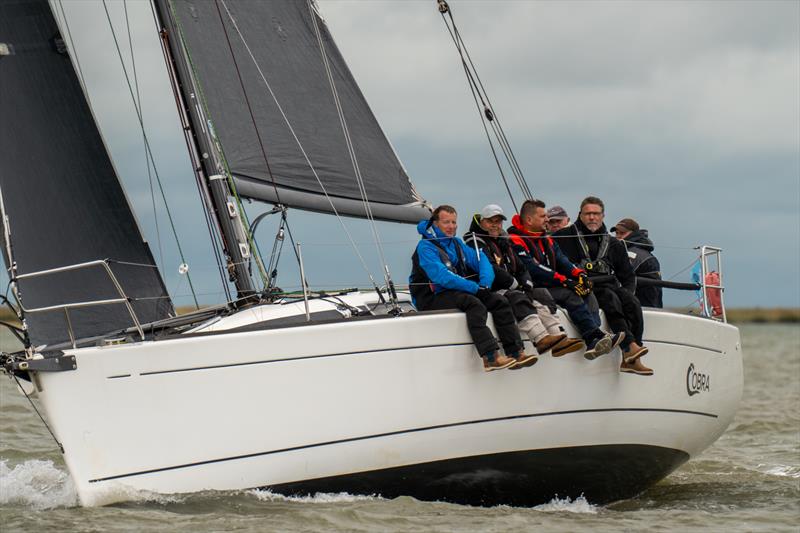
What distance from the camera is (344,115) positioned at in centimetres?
1028

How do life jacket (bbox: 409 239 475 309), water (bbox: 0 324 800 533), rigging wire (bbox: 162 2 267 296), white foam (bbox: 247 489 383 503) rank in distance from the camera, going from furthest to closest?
1. rigging wire (bbox: 162 2 267 296)
2. life jacket (bbox: 409 239 475 309)
3. white foam (bbox: 247 489 383 503)
4. water (bbox: 0 324 800 533)

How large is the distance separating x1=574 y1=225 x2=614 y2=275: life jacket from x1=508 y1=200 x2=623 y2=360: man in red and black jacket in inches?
9.4

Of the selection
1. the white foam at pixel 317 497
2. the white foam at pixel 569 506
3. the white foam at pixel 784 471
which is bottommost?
the white foam at pixel 784 471

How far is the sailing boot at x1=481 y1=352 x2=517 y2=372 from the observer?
7.90 meters

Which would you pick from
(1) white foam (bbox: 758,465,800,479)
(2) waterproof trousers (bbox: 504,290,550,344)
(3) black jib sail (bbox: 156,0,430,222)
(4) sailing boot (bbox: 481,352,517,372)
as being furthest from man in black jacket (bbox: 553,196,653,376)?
(1) white foam (bbox: 758,465,800,479)

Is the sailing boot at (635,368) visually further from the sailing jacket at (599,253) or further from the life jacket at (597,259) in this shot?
the life jacket at (597,259)

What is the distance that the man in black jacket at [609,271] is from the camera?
8.85 meters

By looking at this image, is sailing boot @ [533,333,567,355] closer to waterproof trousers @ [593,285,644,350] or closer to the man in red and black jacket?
the man in red and black jacket

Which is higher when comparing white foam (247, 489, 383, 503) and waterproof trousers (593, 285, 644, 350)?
waterproof trousers (593, 285, 644, 350)

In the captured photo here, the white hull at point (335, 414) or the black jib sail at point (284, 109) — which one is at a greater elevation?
the black jib sail at point (284, 109)

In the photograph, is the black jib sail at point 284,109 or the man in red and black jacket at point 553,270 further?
the black jib sail at point 284,109

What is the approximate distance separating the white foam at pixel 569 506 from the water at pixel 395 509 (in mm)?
12

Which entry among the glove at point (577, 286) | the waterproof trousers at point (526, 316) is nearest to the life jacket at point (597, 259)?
the glove at point (577, 286)

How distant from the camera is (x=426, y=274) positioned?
8352mm
